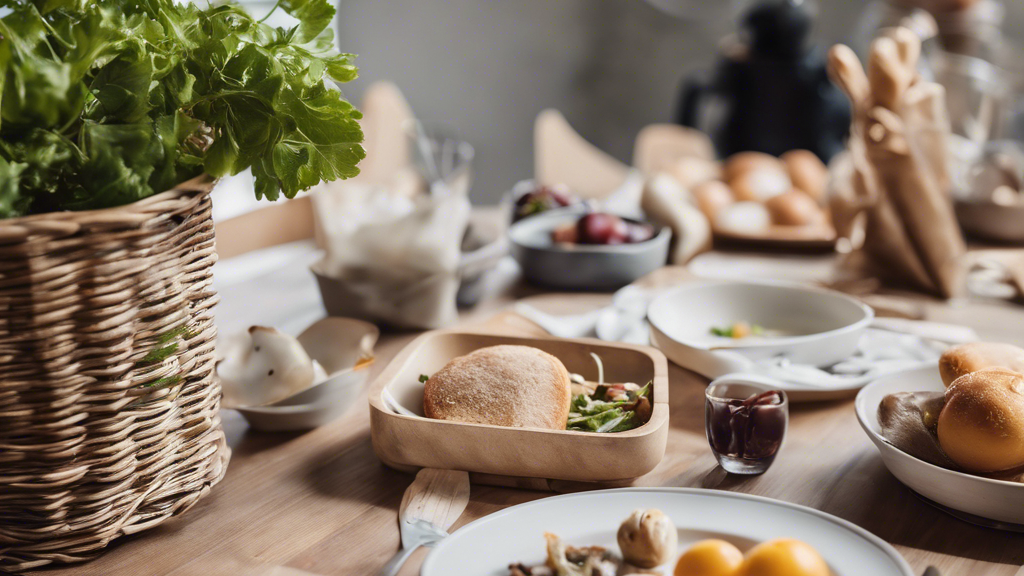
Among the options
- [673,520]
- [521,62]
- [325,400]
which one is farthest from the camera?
[521,62]

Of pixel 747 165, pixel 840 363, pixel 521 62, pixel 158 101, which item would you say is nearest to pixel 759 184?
pixel 747 165

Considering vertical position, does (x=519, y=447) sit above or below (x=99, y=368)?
below

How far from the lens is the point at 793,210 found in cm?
158

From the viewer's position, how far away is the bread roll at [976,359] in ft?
2.55

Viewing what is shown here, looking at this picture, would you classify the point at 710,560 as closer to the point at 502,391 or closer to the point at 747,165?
the point at 502,391

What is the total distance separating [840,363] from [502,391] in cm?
45

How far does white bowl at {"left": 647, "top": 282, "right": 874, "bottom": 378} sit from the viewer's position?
945 mm

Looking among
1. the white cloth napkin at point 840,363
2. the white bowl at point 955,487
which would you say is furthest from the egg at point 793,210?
the white bowl at point 955,487

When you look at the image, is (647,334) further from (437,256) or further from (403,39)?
(403,39)

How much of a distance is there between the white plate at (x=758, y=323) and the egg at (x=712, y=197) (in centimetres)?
48

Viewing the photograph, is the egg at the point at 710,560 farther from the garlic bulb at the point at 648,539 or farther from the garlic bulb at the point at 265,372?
the garlic bulb at the point at 265,372

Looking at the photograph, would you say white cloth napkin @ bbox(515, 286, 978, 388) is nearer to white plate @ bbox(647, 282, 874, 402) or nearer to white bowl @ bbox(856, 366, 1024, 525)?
white plate @ bbox(647, 282, 874, 402)

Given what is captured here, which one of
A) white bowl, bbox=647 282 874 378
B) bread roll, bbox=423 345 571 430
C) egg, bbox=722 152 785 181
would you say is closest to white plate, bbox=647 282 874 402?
white bowl, bbox=647 282 874 378

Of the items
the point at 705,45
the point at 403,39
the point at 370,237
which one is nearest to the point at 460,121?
the point at 403,39
